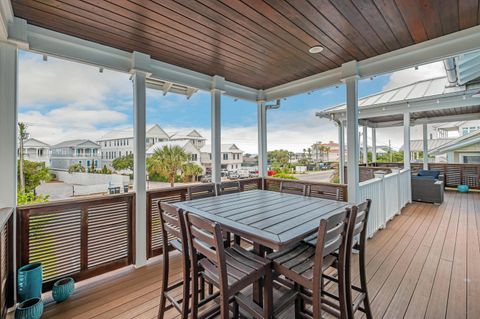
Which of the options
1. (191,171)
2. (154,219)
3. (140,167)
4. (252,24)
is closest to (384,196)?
(191,171)

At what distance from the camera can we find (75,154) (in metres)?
2.84

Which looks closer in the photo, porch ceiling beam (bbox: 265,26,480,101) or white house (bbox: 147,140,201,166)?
porch ceiling beam (bbox: 265,26,480,101)

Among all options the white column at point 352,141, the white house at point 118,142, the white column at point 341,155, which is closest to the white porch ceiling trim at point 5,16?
the white house at point 118,142

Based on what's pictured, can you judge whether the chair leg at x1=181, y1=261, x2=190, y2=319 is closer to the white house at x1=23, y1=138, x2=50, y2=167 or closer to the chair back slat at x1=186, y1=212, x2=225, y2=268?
the chair back slat at x1=186, y1=212, x2=225, y2=268

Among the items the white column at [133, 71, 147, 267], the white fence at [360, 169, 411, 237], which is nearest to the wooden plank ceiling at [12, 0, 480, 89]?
the white column at [133, 71, 147, 267]

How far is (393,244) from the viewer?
144 inches

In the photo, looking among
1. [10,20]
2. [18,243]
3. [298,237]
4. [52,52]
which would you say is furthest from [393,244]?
[10,20]

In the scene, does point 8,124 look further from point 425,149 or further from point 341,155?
point 425,149

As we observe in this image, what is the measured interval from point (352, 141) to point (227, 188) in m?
2.08

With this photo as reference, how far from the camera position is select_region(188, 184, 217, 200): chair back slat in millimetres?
3014

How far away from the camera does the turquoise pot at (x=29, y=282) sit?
7.22ft

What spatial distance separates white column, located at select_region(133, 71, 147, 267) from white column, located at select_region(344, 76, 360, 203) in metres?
3.09

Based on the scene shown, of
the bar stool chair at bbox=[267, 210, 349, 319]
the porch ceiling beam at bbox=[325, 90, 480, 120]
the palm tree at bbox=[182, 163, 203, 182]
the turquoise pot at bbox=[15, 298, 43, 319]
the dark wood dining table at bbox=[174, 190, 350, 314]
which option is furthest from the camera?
the porch ceiling beam at bbox=[325, 90, 480, 120]

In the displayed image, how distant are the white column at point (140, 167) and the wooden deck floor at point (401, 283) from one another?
1.00 ft
